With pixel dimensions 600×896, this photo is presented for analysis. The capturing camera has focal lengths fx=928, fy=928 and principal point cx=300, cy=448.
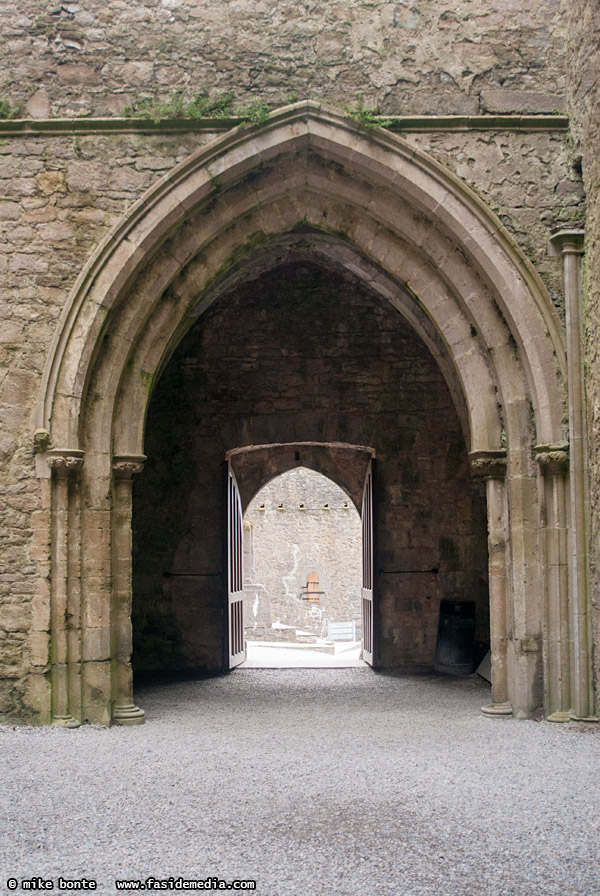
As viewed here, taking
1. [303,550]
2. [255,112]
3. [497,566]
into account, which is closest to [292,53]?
[255,112]

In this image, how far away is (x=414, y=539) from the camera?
898 cm

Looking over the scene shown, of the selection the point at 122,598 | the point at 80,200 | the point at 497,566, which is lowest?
the point at 122,598

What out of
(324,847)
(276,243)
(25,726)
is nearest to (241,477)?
(276,243)

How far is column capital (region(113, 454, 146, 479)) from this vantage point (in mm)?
6023

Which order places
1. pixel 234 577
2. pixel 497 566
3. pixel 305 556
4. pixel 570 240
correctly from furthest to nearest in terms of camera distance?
pixel 305 556
pixel 234 577
pixel 497 566
pixel 570 240

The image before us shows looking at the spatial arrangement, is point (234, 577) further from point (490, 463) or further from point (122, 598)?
point (490, 463)

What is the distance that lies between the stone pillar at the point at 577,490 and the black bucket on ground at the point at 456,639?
2.84 meters

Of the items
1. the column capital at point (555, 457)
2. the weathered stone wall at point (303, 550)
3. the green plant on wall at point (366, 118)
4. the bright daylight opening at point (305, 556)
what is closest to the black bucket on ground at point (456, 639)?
the column capital at point (555, 457)

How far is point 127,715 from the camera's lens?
19.3 ft

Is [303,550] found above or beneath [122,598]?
beneath

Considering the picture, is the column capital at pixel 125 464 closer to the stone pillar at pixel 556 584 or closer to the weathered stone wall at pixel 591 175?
the stone pillar at pixel 556 584

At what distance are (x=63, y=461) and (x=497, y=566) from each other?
2859mm

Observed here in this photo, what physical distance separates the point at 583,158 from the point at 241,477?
5932 millimetres

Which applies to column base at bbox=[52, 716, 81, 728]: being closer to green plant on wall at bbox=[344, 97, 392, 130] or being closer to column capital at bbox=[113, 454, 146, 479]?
column capital at bbox=[113, 454, 146, 479]
